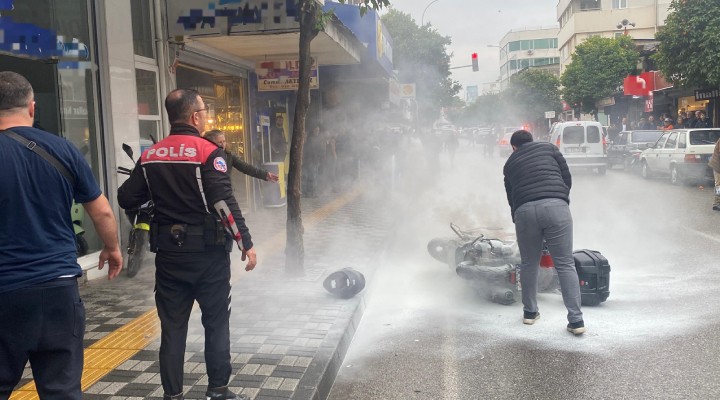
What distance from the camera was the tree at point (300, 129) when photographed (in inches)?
254

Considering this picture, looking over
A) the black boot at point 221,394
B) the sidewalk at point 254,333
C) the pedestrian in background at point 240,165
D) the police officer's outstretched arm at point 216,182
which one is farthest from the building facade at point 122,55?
the black boot at point 221,394

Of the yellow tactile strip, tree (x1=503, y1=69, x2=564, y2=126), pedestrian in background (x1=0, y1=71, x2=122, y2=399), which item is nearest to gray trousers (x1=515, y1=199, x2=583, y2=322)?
the yellow tactile strip

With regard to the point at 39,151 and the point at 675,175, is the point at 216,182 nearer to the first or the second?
the point at 39,151

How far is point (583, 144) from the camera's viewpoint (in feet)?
66.3

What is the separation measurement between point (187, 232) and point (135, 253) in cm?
387

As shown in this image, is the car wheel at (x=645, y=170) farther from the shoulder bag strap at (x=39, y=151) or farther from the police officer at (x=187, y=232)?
the shoulder bag strap at (x=39, y=151)

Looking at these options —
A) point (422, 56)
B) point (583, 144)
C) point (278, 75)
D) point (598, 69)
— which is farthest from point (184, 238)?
point (422, 56)

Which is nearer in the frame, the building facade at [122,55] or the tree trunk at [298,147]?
the tree trunk at [298,147]

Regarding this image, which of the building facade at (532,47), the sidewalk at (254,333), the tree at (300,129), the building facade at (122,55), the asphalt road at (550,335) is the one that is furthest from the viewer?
the building facade at (532,47)

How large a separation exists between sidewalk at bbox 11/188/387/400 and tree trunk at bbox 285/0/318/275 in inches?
9.4

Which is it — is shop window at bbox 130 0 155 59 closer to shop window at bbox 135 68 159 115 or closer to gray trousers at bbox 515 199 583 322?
shop window at bbox 135 68 159 115

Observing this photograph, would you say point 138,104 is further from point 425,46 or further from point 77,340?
point 425,46

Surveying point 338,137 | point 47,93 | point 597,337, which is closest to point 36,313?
point 597,337

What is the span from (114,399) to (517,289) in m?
3.62
